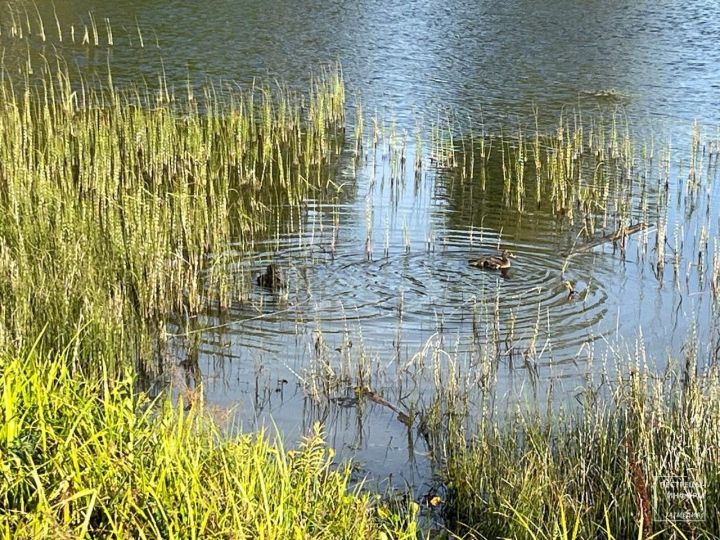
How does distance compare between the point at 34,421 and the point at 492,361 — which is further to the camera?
the point at 492,361

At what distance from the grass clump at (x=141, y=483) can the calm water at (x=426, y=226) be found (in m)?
1.41

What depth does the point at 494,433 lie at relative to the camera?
4742mm

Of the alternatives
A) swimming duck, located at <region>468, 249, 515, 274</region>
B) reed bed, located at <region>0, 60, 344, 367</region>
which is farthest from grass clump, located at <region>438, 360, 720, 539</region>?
swimming duck, located at <region>468, 249, 515, 274</region>

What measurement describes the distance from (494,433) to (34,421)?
2058 mm

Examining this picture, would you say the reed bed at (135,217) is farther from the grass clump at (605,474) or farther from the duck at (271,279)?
the grass clump at (605,474)

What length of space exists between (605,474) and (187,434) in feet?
5.90

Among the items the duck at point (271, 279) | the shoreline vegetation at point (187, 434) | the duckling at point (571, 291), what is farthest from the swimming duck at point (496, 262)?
the shoreline vegetation at point (187, 434)

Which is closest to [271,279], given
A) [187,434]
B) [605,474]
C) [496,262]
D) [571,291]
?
[496,262]

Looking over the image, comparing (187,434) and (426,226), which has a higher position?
(426,226)

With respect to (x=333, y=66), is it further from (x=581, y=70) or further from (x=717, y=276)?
(x=717, y=276)

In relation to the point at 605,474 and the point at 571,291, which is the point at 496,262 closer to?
the point at 571,291

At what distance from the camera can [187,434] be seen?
147 inches

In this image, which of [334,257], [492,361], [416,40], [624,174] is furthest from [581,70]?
[492,361]

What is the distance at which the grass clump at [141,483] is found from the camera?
10.8ft
